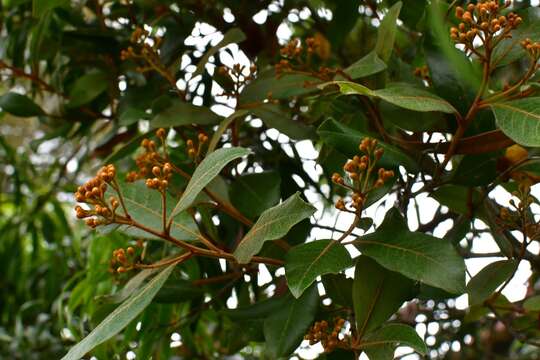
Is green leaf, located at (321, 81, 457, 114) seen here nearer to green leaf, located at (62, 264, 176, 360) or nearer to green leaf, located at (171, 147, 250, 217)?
green leaf, located at (171, 147, 250, 217)

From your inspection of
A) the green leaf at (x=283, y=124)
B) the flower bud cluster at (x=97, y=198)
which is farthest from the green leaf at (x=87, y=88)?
the flower bud cluster at (x=97, y=198)

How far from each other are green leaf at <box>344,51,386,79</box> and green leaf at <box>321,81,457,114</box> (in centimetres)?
4

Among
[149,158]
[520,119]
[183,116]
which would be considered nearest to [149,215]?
[149,158]

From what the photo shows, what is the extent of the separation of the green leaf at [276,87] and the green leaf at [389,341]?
328 mm

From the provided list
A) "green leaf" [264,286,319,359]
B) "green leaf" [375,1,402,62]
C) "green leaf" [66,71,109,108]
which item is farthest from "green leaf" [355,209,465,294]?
"green leaf" [66,71,109,108]

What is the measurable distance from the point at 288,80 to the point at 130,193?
0.25m

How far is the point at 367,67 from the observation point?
2.78 ft

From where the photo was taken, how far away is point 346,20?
1099 mm

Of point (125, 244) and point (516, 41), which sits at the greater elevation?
point (516, 41)

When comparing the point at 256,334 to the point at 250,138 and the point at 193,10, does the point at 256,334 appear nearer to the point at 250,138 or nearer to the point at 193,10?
the point at 250,138

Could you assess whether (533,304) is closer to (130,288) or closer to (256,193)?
(256,193)

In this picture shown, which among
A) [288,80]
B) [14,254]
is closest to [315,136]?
[288,80]

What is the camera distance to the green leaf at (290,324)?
2.78ft

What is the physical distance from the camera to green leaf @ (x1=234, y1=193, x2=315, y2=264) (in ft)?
2.35
